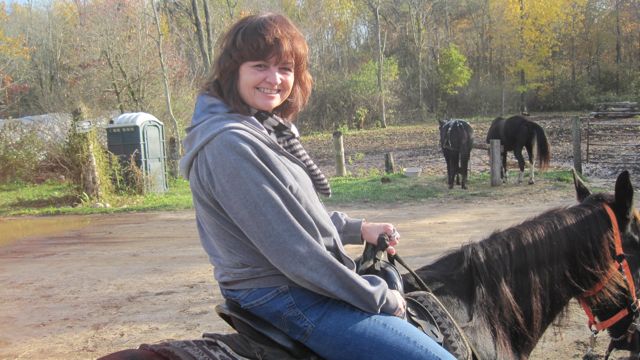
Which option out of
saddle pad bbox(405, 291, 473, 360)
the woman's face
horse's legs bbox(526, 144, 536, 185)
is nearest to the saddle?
saddle pad bbox(405, 291, 473, 360)

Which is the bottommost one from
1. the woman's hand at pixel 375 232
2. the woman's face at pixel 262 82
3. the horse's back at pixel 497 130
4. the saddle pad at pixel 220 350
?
the saddle pad at pixel 220 350

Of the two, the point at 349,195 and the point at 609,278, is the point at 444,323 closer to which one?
the point at 609,278

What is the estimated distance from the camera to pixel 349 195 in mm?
11016

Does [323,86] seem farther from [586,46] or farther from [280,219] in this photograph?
[280,219]

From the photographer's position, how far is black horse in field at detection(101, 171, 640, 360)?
226cm

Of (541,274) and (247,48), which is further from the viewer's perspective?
(541,274)

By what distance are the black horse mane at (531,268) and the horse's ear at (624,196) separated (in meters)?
0.09

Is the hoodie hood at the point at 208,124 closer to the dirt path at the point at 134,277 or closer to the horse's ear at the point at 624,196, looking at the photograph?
the horse's ear at the point at 624,196

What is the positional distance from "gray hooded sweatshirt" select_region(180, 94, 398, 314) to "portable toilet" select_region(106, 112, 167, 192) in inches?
479

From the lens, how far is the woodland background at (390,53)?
24.0 m

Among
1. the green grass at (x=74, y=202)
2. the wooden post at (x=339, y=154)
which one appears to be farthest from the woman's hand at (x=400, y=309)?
the wooden post at (x=339, y=154)

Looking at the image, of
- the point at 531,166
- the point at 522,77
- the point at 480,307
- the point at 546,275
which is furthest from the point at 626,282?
the point at 522,77

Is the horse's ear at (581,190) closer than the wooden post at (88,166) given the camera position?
Yes

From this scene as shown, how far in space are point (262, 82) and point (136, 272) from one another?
5606 mm
